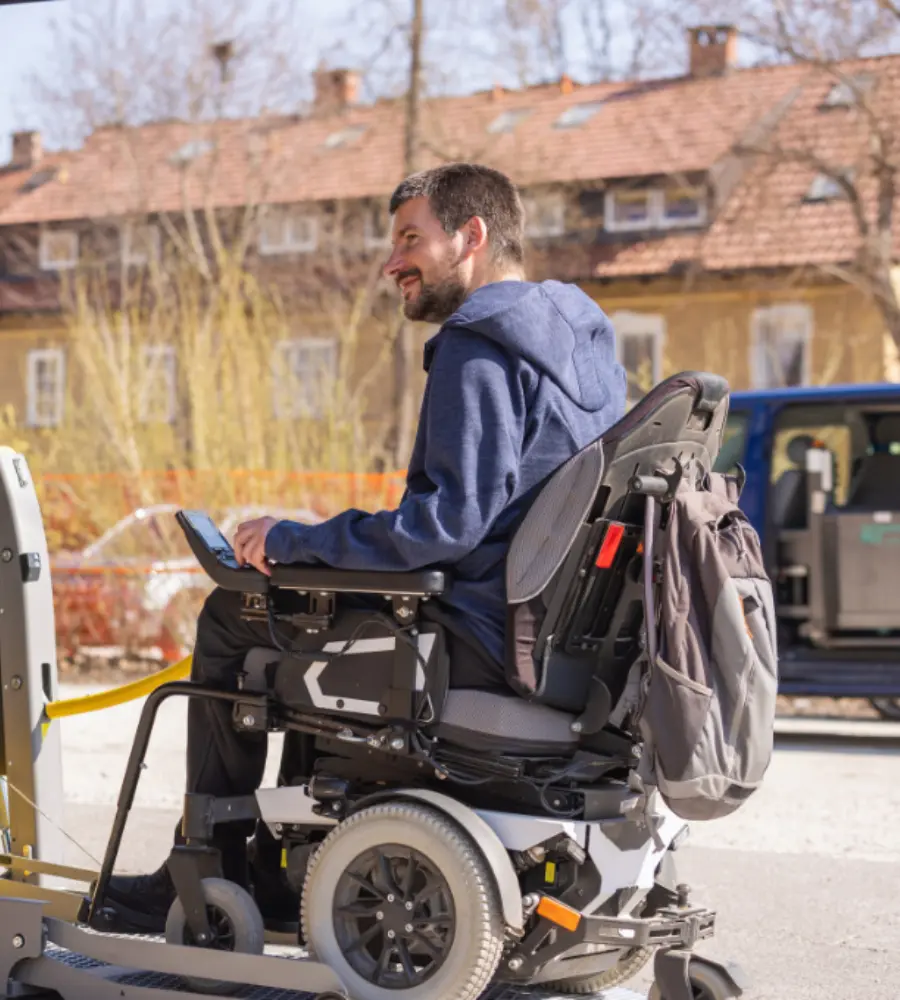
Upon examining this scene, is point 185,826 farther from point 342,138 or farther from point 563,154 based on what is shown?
point 342,138

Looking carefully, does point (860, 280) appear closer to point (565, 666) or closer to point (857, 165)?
point (857, 165)

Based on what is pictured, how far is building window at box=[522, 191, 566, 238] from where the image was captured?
26.1m

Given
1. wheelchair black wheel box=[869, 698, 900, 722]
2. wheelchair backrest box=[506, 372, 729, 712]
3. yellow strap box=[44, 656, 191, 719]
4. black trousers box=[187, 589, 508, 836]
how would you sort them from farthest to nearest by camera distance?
wheelchair black wheel box=[869, 698, 900, 722], yellow strap box=[44, 656, 191, 719], black trousers box=[187, 589, 508, 836], wheelchair backrest box=[506, 372, 729, 712]

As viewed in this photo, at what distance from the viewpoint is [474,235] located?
172 inches

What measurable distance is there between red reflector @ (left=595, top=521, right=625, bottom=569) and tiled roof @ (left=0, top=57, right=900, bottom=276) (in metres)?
18.9

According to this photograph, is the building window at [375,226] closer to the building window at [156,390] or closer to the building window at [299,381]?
the building window at [156,390]

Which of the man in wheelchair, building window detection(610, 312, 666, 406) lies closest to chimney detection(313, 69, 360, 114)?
building window detection(610, 312, 666, 406)

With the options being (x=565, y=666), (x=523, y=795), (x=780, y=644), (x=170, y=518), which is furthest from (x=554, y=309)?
(x=170, y=518)

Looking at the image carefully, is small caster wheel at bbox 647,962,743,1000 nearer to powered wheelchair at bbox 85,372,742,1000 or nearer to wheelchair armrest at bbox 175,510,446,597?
powered wheelchair at bbox 85,372,742,1000

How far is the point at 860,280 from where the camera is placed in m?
23.8

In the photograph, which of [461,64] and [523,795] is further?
[461,64]

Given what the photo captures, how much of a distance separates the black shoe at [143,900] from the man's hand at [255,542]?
0.77 metres

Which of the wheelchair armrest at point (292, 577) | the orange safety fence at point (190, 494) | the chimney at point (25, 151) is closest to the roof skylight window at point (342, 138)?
the chimney at point (25, 151)

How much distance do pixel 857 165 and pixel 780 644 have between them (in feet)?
44.7
